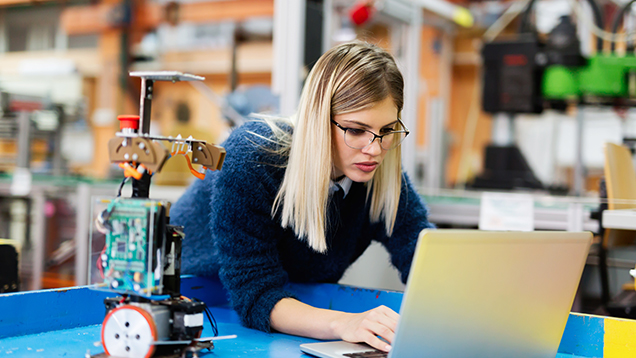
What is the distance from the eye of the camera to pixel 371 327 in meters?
0.89

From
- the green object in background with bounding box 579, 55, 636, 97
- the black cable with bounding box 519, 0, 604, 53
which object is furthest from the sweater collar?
the black cable with bounding box 519, 0, 604, 53

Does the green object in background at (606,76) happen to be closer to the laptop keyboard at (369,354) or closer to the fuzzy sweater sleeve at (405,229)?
the fuzzy sweater sleeve at (405,229)

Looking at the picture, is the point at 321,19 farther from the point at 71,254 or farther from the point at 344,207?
the point at 71,254

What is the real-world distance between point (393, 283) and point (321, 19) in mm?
1088

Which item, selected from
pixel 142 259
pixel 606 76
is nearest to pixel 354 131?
pixel 142 259

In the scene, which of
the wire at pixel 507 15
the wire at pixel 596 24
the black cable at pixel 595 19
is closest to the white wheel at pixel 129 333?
the wire at pixel 596 24

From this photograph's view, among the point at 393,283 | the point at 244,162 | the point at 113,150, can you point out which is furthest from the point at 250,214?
the point at 393,283

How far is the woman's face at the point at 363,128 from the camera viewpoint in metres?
1.09

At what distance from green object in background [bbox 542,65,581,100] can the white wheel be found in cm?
225

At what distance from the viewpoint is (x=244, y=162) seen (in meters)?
1.12

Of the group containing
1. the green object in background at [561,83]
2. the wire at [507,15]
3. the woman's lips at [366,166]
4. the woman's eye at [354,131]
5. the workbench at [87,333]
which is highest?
the wire at [507,15]

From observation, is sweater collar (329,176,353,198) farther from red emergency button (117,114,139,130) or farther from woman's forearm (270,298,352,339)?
red emergency button (117,114,139,130)

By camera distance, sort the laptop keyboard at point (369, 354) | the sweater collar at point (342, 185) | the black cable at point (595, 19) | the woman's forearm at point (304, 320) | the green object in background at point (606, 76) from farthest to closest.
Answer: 1. the black cable at point (595, 19)
2. the green object in background at point (606, 76)
3. the sweater collar at point (342, 185)
4. the woman's forearm at point (304, 320)
5. the laptop keyboard at point (369, 354)

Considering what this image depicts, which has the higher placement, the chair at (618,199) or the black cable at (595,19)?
the black cable at (595,19)
